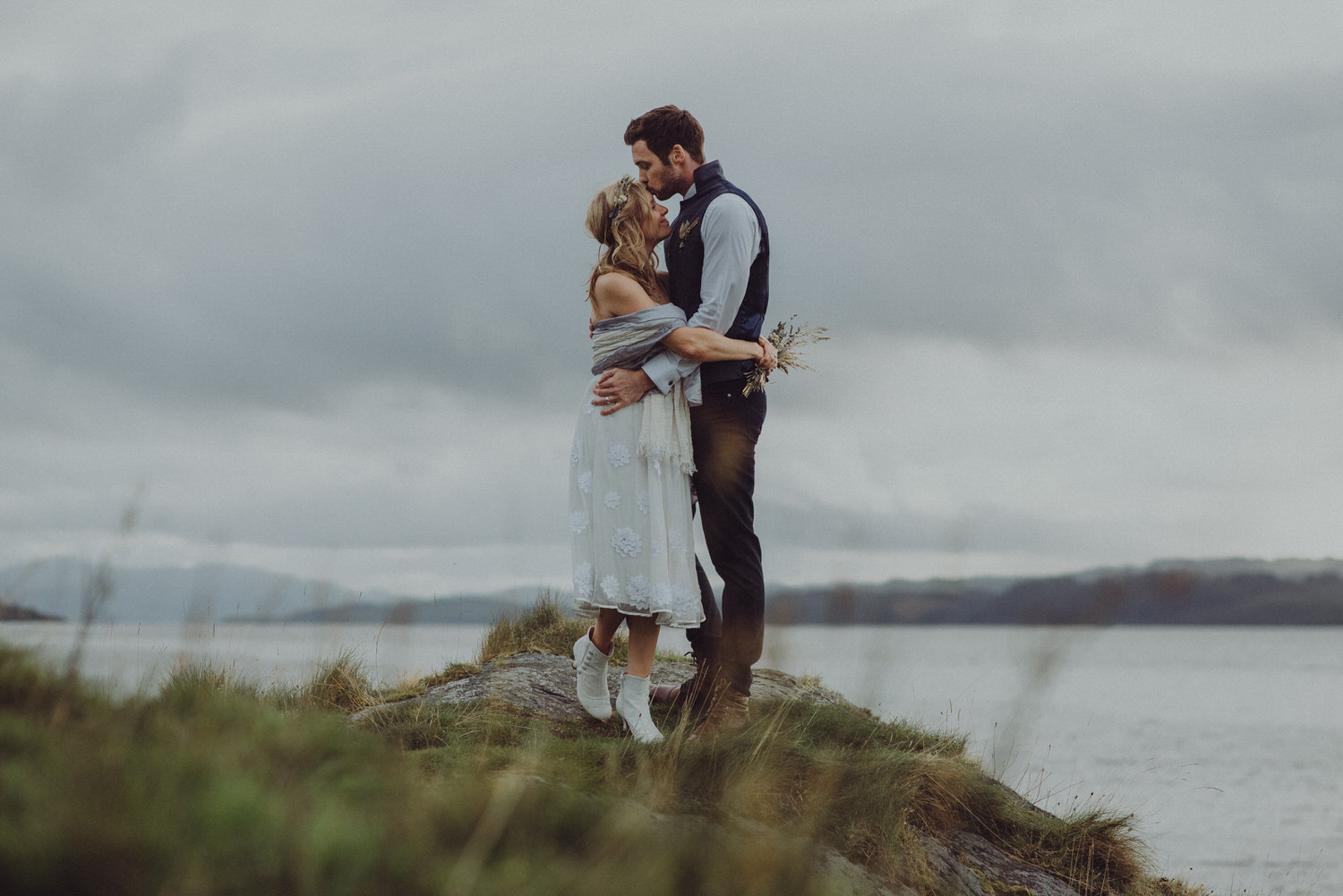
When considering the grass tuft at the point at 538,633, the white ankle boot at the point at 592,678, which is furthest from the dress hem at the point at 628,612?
the grass tuft at the point at 538,633

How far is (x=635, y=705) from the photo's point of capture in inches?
170

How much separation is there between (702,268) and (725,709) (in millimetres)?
2086

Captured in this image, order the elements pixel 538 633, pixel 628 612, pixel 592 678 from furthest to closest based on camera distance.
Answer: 1. pixel 538 633
2. pixel 592 678
3. pixel 628 612

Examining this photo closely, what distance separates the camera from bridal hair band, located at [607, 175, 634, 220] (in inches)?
170

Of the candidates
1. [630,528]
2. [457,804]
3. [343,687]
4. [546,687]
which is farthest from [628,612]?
[343,687]

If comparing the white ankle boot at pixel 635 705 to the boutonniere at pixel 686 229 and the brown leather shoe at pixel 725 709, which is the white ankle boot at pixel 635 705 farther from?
the boutonniere at pixel 686 229

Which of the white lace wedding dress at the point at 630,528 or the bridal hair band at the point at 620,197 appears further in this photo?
the bridal hair band at the point at 620,197

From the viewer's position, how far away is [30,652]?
3174 millimetres

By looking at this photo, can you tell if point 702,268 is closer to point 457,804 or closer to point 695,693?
point 695,693

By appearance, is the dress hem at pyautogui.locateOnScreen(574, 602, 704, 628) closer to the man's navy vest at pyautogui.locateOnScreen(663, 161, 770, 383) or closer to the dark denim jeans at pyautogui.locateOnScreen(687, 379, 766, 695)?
the dark denim jeans at pyautogui.locateOnScreen(687, 379, 766, 695)

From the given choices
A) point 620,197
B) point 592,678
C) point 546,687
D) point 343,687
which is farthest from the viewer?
point 343,687

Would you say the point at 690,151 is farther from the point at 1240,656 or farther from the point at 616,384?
the point at 1240,656

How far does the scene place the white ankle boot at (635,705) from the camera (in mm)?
4262

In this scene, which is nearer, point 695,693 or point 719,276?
point 719,276
